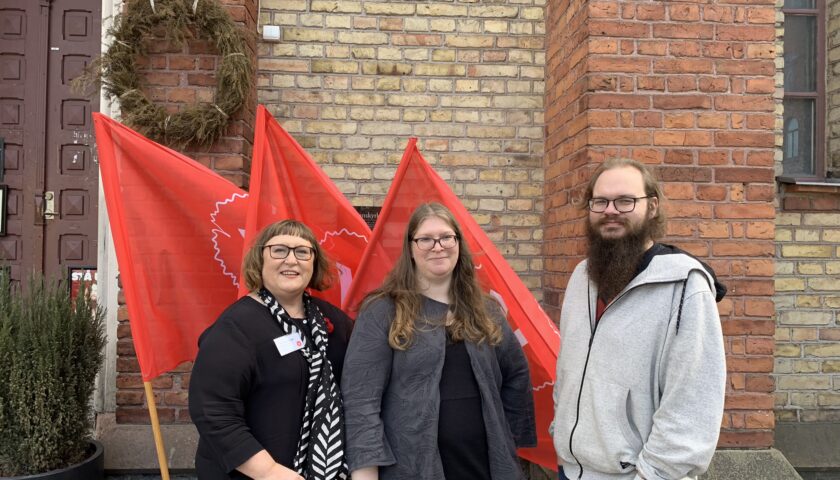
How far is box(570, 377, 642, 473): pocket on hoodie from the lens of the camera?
1851mm

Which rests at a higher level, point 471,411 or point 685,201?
point 685,201

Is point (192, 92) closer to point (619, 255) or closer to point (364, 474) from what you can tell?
point (364, 474)

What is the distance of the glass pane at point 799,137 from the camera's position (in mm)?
4078

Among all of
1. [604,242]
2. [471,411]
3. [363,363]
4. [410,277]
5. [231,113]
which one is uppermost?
[231,113]

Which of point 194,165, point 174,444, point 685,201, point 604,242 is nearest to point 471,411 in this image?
point 604,242

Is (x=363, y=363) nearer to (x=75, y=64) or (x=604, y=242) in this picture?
(x=604, y=242)

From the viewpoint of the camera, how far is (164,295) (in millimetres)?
2830

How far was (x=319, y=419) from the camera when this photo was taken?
6.93 feet

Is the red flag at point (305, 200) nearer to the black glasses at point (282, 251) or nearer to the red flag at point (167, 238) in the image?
the red flag at point (167, 238)

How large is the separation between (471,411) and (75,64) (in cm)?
395

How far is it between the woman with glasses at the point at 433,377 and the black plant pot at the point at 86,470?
6.21ft

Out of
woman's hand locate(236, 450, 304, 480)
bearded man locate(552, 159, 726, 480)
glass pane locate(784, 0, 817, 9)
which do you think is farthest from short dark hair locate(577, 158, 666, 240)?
glass pane locate(784, 0, 817, 9)

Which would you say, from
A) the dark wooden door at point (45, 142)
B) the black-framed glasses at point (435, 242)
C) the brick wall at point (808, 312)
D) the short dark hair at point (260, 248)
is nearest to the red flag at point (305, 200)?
the short dark hair at point (260, 248)

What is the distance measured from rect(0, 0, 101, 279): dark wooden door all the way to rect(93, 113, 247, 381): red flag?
1.79 meters
